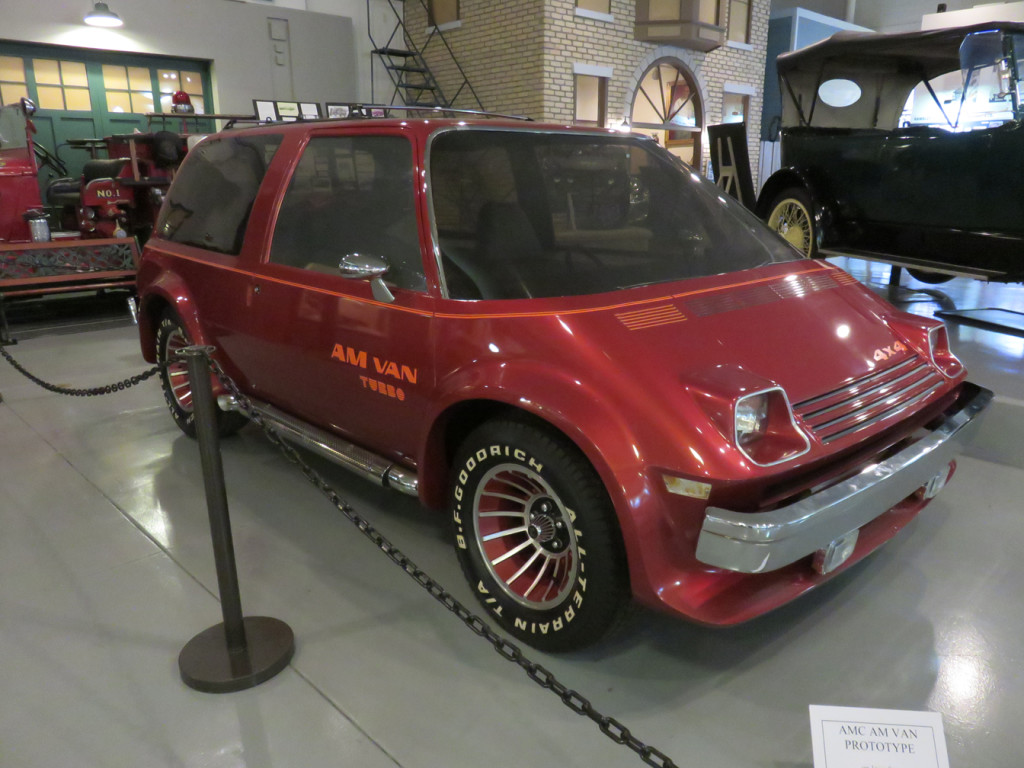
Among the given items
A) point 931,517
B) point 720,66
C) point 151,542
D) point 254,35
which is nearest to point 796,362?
point 931,517

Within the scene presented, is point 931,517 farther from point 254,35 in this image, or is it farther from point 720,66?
point 720,66

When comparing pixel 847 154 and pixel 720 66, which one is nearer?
pixel 847 154

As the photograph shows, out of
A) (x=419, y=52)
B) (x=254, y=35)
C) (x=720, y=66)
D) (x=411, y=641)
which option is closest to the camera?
(x=411, y=641)

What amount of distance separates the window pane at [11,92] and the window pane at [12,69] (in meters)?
0.07

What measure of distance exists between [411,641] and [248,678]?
0.51 m

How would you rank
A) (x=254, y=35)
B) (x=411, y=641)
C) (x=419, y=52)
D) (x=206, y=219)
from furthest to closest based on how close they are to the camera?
(x=419, y=52)
(x=254, y=35)
(x=206, y=219)
(x=411, y=641)

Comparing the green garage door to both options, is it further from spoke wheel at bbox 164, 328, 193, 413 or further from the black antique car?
the black antique car

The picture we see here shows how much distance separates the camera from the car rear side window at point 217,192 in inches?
134

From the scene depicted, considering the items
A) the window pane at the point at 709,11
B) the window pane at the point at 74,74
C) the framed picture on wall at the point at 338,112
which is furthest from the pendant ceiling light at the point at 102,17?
the window pane at the point at 709,11

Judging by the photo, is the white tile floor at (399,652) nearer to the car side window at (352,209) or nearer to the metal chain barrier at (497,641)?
the metal chain barrier at (497,641)

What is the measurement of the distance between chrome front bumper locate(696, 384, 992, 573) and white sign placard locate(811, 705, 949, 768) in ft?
1.23

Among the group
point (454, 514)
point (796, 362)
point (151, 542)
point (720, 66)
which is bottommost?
point (151, 542)

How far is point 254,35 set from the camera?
1280 centimetres

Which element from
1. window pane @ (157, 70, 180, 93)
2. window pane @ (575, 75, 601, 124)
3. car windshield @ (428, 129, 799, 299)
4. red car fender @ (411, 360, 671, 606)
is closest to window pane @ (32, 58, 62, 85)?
window pane @ (157, 70, 180, 93)
